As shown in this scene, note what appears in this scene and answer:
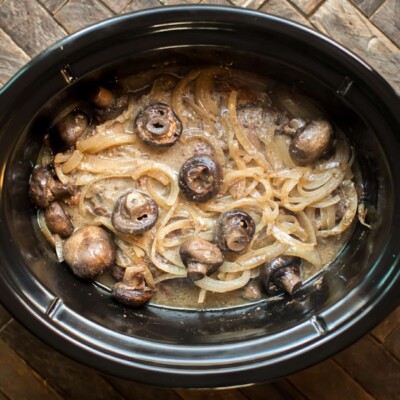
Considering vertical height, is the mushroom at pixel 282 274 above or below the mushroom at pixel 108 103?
below

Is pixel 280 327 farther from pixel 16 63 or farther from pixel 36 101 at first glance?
pixel 16 63

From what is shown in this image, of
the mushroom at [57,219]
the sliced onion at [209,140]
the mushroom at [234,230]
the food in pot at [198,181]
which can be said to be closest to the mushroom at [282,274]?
the food in pot at [198,181]

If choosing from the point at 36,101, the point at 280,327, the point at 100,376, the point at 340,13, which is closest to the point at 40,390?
the point at 100,376

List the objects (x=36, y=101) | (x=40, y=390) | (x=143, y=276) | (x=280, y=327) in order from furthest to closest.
A: (x=40, y=390)
(x=143, y=276)
(x=280, y=327)
(x=36, y=101)

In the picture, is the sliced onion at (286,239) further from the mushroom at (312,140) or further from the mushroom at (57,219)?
the mushroom at (57,219)

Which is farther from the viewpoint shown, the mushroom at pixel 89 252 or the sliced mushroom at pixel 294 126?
the sliced mushroom at pixel 294 126

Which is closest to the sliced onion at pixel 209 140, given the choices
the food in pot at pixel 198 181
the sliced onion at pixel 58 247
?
the food in pot at pixel 198 181

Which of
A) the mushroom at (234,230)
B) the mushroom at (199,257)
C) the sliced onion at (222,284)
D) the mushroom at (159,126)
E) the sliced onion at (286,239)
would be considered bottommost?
the sliced onion at (222,284)
